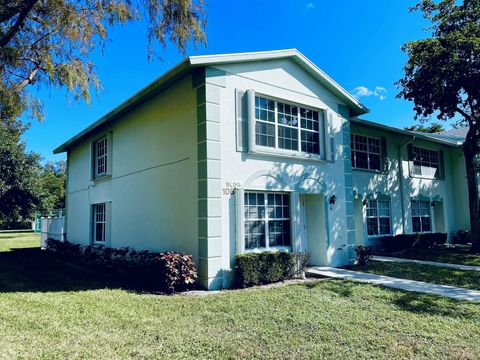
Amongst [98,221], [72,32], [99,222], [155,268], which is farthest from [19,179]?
[155,268]

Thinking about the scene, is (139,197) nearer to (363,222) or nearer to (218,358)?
(218,358)

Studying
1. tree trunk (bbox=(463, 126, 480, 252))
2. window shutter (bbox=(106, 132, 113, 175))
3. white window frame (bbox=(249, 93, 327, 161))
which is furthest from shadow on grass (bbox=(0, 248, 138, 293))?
tree trunk (bbox=(463, 126, 480, 252))

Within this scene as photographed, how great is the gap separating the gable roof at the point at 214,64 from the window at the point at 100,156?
0.75m

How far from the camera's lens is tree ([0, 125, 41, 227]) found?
1252 inches

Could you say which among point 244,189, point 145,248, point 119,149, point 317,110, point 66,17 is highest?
point 66,17

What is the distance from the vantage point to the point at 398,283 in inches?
356

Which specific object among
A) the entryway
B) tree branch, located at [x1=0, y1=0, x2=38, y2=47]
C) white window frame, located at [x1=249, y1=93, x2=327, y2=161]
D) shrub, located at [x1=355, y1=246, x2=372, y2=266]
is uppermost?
tree branch, located at [x1=0, y1=0, x2=38, y2=47]

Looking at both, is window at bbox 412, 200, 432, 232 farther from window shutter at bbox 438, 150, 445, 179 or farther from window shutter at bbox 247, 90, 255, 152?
window shutter at bbox 247, 90, 255, 152

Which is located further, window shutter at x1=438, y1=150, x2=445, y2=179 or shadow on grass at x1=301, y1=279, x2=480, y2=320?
window shutter at x1=438, y1=150, x2=445, y2=179

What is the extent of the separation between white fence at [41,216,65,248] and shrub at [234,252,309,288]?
13.9m

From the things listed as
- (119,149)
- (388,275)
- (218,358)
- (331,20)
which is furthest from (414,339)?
(331,20)

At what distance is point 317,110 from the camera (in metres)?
12.0

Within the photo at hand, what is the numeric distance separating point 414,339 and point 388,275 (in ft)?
17.7

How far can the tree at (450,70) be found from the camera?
1434 cm
